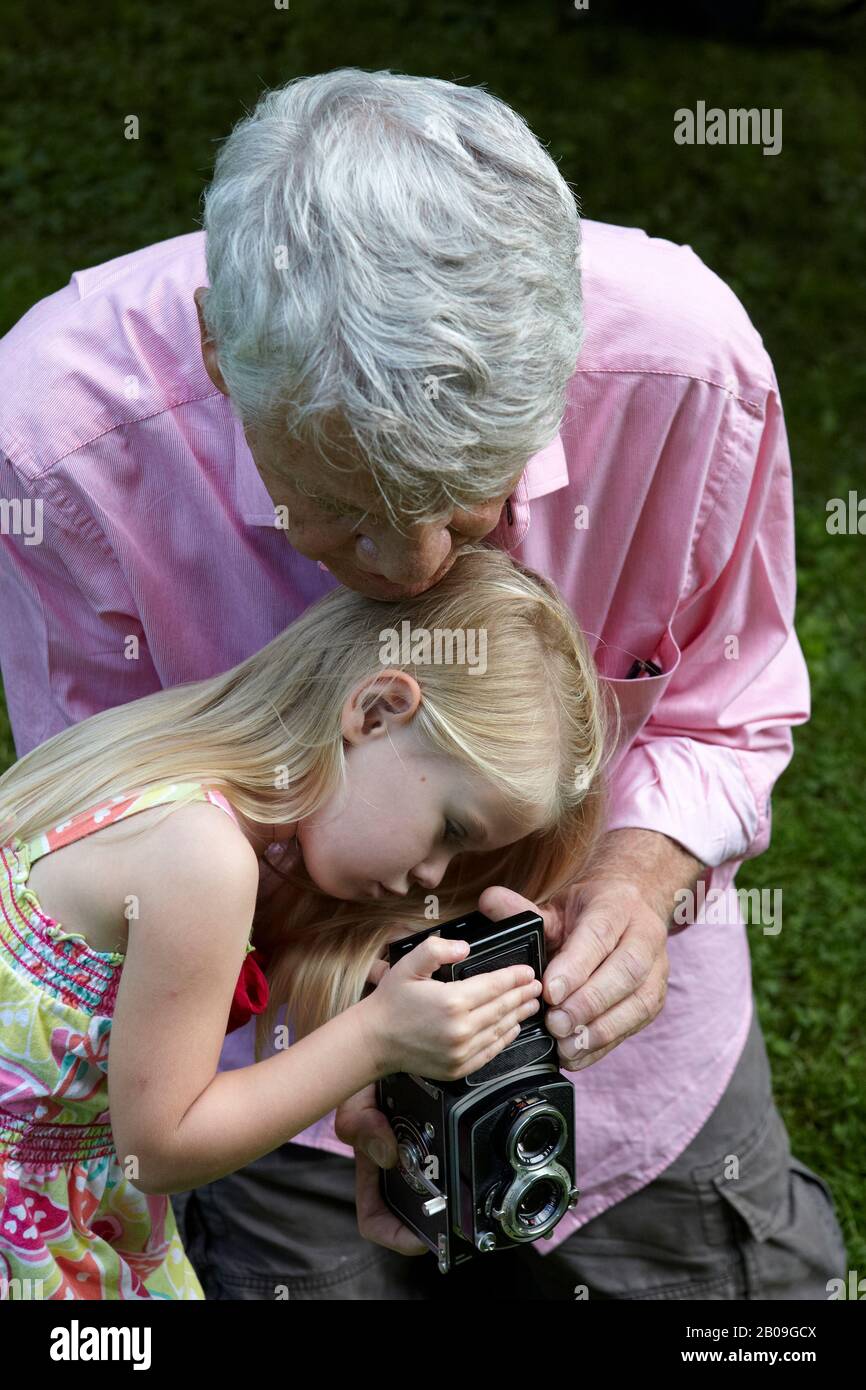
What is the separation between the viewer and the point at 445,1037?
5.44ft

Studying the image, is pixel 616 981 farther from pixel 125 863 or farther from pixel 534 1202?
pixel 125 863

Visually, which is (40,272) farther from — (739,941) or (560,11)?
(739,941)

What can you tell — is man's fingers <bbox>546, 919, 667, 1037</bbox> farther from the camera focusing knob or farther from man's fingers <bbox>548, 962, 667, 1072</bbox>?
the camera focusing knob

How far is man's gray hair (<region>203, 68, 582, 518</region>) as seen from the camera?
4.63ft

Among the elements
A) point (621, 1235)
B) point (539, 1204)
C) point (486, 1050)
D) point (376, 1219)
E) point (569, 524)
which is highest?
point (569, 524)

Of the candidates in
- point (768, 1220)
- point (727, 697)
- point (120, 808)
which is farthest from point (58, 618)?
point (768, 1220)

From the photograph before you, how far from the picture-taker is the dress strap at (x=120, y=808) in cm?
175

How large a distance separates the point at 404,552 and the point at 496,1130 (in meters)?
0.64

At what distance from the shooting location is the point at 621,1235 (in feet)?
8.11

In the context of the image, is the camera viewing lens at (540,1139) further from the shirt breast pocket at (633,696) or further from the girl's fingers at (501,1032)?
the shirt breast pocket at (633,696)

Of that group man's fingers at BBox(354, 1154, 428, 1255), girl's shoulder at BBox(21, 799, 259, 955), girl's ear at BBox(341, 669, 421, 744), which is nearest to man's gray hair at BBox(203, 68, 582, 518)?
girl's ear at BBox(341, 669, 421, 744)

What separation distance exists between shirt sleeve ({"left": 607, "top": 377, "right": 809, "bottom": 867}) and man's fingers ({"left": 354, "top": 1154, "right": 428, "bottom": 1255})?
21.8 inches

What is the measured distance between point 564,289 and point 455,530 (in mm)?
260
